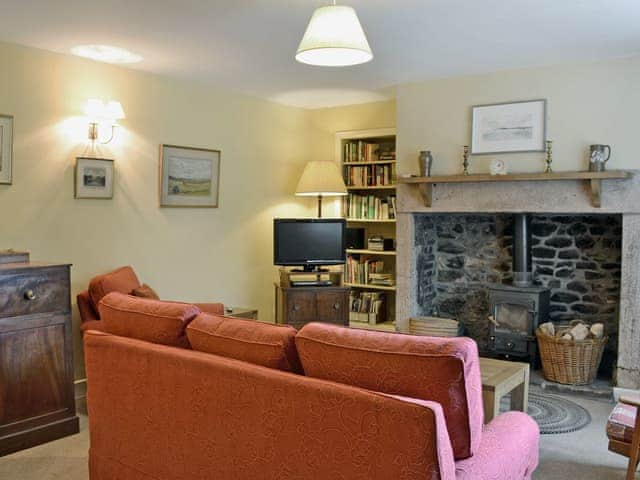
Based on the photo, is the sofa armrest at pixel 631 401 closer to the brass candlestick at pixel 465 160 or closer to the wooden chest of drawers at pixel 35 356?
the brass candlestick at pixel 465 160

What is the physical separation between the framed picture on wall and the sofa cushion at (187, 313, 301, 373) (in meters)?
3.28

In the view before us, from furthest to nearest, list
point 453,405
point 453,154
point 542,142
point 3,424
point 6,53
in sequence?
point 453,154
point 542,142
point 6,53
point 3,424
point 453,405

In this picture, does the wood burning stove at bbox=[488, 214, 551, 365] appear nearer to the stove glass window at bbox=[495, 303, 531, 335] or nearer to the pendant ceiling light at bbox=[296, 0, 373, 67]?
the stove glass window at bbox=[495, 303, 531, 335]

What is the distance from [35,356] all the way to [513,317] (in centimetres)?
373

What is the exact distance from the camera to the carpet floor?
127 inches

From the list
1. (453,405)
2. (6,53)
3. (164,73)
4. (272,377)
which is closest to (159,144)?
(164,73)

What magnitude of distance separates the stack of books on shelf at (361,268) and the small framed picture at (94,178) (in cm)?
273

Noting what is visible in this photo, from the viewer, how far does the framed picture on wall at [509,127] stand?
491 cm

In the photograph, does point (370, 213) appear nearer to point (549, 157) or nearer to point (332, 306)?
point (332, 306)

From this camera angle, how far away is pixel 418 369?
1.99 meters

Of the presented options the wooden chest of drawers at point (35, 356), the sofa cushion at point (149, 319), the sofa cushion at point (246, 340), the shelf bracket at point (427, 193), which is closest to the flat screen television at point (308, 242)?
the shelf bracket at point (427, 193)

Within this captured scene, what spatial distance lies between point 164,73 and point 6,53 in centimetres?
127

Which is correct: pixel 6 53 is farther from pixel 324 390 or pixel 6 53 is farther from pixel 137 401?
pixel 324 390

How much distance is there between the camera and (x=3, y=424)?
11.3 ft
